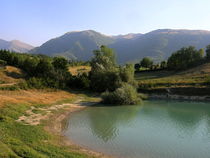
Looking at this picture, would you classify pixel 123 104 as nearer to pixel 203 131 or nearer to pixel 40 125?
pixel 203 131

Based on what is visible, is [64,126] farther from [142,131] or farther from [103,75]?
[103,75]

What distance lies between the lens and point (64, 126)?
95.6 ft

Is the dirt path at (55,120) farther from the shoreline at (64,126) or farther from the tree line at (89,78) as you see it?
the tree line at (89,78)

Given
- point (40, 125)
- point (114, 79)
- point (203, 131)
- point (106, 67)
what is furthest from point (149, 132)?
point (106, 67)

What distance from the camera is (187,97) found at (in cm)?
5647

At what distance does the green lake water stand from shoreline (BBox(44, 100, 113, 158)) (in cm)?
92

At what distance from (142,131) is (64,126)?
11509mm

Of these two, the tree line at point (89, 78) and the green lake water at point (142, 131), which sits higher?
the tree line at point (89, 78)

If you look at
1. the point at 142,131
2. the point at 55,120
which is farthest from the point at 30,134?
the point at 142,131

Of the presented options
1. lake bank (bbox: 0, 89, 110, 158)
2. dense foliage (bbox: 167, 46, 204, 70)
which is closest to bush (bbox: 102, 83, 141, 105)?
lake bank (bbox: 0, 89, 110, 158)

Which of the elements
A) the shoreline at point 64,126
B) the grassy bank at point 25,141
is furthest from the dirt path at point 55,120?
the grassy bank at point 25,141

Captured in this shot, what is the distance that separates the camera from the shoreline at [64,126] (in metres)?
19.3

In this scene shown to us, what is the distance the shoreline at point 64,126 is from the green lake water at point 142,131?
36.0 inches

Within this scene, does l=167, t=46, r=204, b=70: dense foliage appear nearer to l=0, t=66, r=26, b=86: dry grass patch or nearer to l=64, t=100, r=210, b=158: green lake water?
l=64, t=100, r=210, b=158: green lake water
